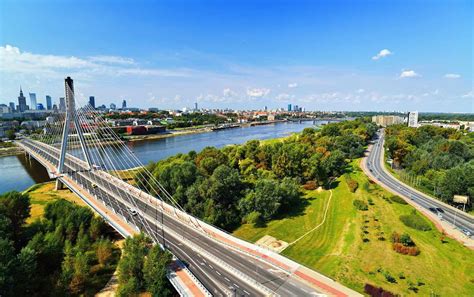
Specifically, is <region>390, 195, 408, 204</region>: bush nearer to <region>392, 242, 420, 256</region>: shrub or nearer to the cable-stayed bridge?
<region>392, 242, 420, 256</region>: shrub

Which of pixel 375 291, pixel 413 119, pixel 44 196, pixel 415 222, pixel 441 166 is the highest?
pixel 413 119

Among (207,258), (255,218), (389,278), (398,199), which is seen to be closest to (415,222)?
(398,199)

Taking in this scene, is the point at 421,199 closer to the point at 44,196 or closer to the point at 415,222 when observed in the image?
the point at 415,222

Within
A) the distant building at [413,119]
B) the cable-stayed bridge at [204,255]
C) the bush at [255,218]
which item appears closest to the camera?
the cable-stayed bridge at [204,255]

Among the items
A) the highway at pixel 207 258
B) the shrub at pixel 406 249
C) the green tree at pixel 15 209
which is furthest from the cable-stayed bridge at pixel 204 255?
the shrub at pixel 406 249

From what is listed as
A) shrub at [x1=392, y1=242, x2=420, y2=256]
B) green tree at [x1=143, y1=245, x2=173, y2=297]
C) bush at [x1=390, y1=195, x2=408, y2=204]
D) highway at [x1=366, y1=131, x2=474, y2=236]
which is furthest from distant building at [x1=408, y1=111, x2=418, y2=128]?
green tree at [x1=143, y1=245, x2=173, y2=297]

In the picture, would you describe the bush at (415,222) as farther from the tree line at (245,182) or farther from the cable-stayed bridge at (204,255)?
the cable-stayed bridge at (204,255)
